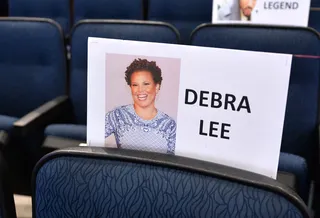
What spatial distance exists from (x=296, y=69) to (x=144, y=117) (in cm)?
62

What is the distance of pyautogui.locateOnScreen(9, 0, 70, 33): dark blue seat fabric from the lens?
75.5 inches

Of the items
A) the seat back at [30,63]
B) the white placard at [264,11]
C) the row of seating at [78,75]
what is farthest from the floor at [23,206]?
the white placard at [264,11]

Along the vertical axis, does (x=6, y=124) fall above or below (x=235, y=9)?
below

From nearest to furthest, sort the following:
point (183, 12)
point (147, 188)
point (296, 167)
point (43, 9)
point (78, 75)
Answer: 1. point (147, 188)
2. point (296, 167)
3. point (78, 75)
4. point (183, 12)
5. point (43, 9)

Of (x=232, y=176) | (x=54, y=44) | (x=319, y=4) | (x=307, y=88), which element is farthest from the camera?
(x=319, y=4)

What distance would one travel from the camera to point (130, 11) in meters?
1.75

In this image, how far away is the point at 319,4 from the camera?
1.67m

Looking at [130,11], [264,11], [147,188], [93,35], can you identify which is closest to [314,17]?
[264,11]

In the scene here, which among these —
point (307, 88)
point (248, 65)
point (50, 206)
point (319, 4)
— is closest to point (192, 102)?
point (248, 65)

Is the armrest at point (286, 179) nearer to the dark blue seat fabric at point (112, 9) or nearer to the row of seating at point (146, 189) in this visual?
the row of seating at point (146, 189)

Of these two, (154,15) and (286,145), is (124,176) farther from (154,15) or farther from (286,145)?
(154,15)

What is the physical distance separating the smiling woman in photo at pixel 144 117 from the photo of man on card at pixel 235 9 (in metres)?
0.83

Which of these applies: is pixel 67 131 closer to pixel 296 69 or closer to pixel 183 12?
pixel 296 69

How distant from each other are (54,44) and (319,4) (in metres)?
1.13
